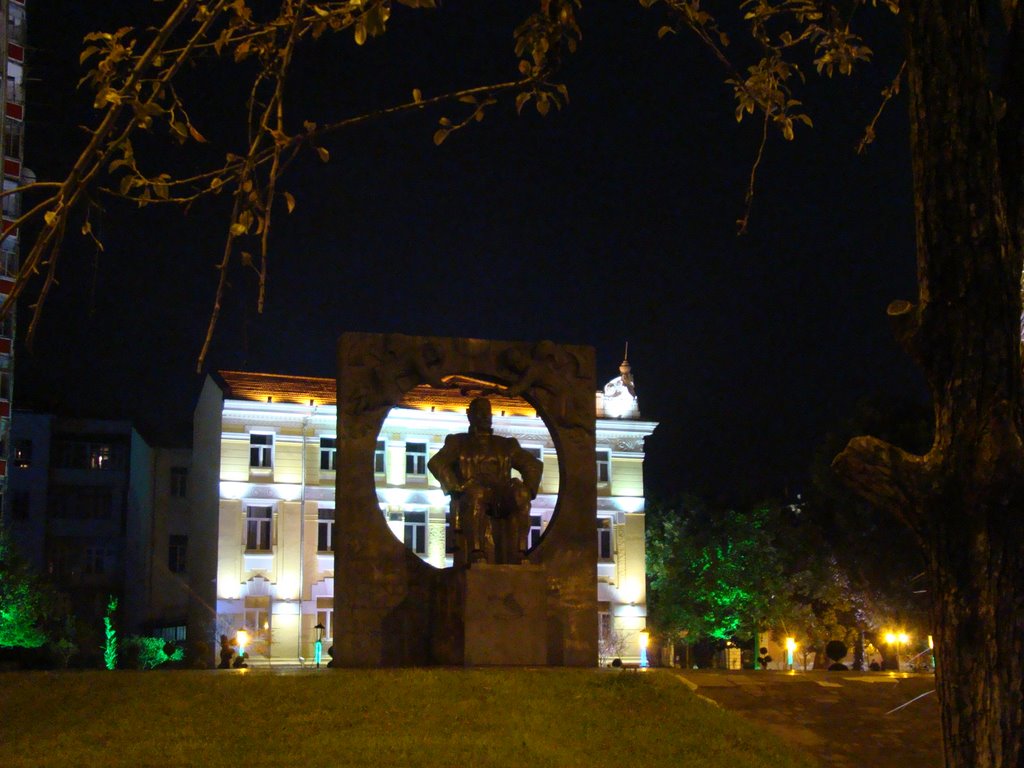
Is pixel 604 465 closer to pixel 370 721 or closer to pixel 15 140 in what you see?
pixel 15 140

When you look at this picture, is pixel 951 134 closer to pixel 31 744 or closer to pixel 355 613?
pixel 31 744

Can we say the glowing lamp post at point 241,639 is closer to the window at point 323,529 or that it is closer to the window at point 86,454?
the window at point 323,529

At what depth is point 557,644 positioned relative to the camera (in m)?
16.1

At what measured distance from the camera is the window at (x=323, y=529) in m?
A: 43.0

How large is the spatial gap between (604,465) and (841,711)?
112 feet

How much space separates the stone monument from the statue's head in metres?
0.02

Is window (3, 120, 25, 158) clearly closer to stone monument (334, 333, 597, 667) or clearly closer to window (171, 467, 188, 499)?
window (171, 467, 188, 499)

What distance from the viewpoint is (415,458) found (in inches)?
1748

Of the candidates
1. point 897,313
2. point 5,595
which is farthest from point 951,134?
point 5,595

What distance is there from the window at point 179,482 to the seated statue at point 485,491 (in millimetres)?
38780

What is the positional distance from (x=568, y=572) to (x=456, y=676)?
3674 mm

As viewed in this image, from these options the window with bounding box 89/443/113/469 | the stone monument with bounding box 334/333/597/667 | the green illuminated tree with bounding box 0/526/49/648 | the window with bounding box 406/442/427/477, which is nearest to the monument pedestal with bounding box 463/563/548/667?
the stone monument with bounding box 334/333/597/667

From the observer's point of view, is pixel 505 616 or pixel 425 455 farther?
pixel 425 455

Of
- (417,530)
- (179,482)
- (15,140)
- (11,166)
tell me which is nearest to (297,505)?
(417,530)
